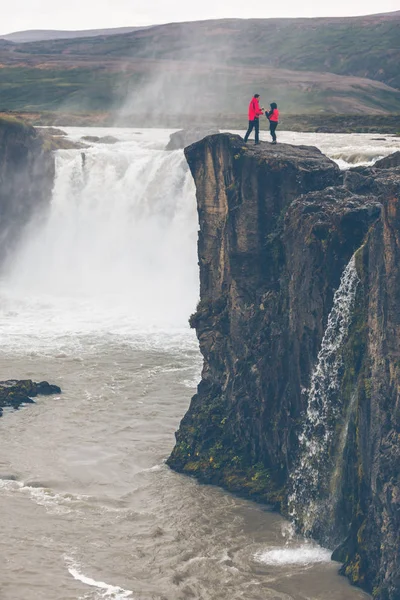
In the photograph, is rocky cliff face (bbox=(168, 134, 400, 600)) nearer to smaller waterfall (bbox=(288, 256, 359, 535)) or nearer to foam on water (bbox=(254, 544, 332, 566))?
smaller waterfall (bbox=(288, 256, 359, 535))

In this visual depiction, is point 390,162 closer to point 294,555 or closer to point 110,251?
point 294,555

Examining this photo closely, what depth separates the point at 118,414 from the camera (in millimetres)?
40562

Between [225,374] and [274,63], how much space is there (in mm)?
131330

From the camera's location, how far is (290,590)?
27266mm

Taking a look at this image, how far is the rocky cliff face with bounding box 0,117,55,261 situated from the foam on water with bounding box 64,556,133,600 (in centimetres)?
4406

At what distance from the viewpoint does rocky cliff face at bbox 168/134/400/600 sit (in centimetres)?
2669

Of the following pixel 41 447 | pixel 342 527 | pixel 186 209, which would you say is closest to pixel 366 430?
pixel 342 527

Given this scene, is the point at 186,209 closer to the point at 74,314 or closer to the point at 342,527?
the point at 74,314

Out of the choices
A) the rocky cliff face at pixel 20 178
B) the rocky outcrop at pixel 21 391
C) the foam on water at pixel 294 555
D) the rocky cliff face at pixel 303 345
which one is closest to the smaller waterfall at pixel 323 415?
the rocky cliff face at pixel 303 345

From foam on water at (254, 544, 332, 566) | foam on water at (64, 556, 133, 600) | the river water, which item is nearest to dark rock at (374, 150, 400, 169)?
the river water

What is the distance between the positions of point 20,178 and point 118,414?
33.3 m

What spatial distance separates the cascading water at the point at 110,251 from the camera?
57.7 metres

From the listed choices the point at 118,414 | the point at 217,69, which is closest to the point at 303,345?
the point at 118,414

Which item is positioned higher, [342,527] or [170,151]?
[170,151]
